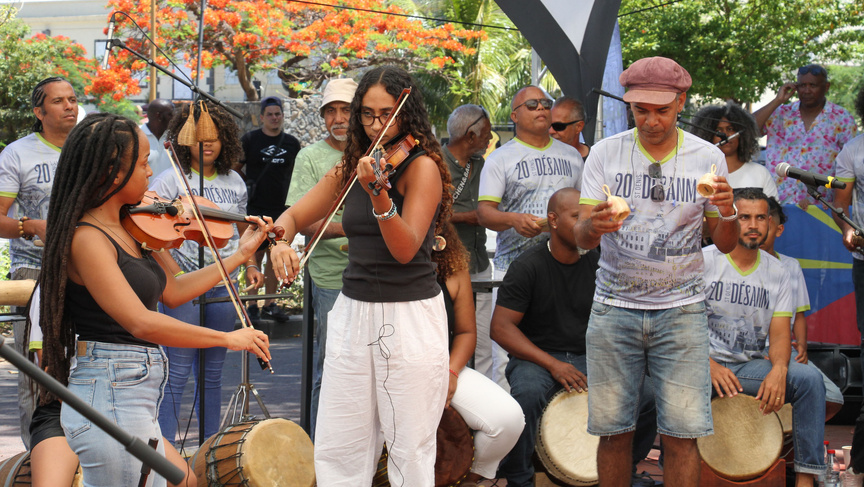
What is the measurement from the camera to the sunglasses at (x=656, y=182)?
3539mm

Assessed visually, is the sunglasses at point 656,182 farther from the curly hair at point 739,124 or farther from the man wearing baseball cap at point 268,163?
the man wearing baseball cap at point 268,163

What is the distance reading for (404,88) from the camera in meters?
3.24

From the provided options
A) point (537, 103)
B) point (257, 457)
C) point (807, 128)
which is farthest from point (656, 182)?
point (807, 128)

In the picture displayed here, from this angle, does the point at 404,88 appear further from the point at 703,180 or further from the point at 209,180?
the point at 209,180

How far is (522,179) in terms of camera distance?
16.8ft

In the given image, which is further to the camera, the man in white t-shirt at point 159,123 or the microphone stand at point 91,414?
the man in white t-shirt at point 159,123

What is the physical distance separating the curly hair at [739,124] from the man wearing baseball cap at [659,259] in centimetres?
234

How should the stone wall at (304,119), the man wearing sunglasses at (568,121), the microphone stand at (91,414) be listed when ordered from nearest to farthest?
the microphone stand at (91,414)
the man wearing sunglasses at (568,121)
the stone wall at (304,119)

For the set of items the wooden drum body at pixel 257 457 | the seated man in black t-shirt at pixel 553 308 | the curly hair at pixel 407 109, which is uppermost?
the curly hair at pixel 407 109

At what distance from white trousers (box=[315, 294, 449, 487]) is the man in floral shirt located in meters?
4.27

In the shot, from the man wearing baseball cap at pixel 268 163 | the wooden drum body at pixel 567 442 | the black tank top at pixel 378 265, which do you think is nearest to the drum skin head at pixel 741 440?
the wooden drum body at pixel 567 442

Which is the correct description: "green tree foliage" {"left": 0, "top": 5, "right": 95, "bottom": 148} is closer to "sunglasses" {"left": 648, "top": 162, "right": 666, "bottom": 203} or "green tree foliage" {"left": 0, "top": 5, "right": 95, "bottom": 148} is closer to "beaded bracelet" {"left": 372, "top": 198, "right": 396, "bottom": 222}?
"sunglasses" {"left": 648, "top": 162, "right": 666, "bottom": 203}

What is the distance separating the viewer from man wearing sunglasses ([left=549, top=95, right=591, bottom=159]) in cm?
568

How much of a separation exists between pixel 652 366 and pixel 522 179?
5.65ft
